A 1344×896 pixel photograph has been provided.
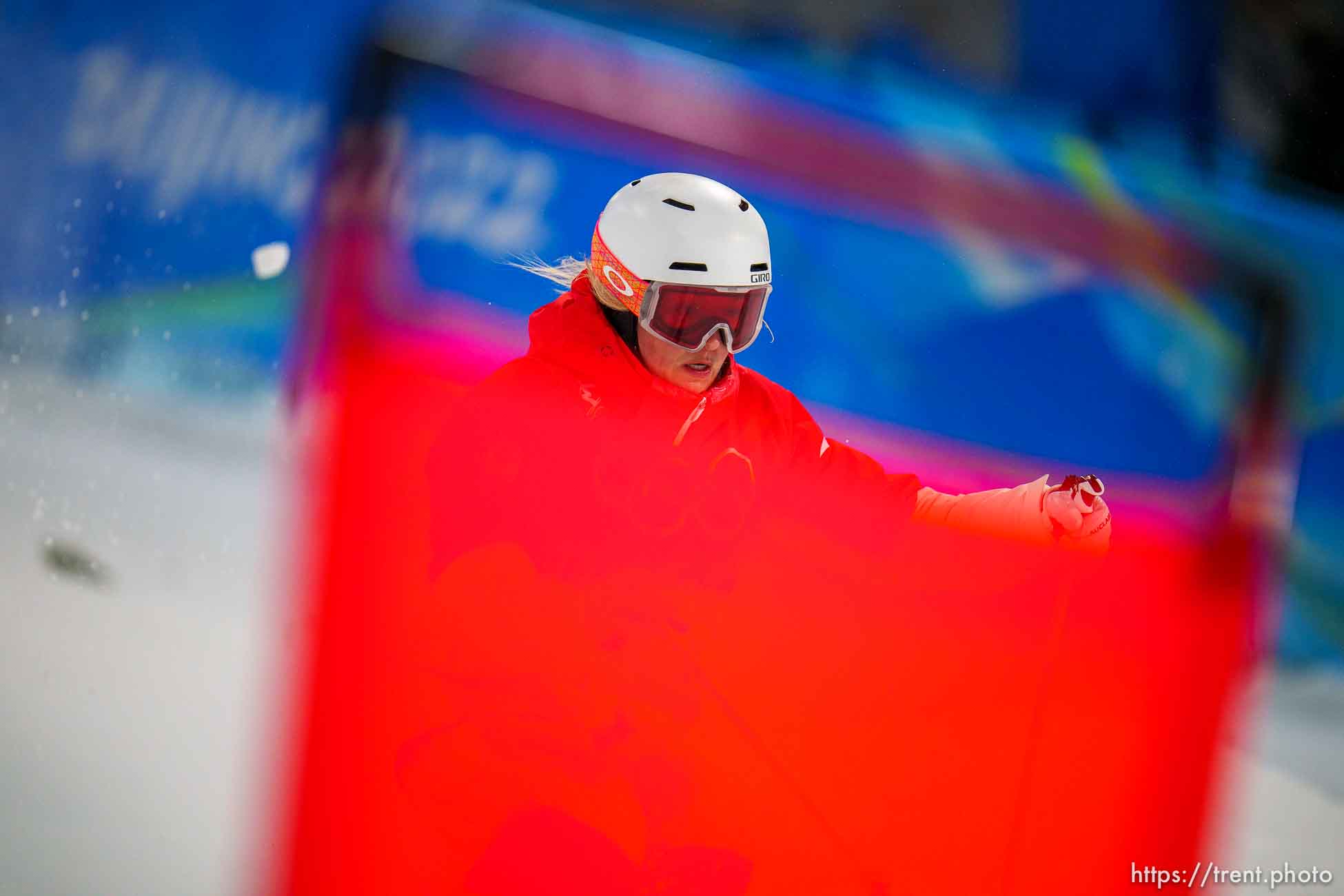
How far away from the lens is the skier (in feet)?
5.21

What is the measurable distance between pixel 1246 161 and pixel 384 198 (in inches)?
55.5

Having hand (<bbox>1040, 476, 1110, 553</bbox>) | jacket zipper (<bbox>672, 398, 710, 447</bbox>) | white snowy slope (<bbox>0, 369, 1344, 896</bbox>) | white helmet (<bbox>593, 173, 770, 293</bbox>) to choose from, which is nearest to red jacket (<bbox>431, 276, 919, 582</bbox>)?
jacket zipper (<bbox>672, 398, 710, 447</bbox>)

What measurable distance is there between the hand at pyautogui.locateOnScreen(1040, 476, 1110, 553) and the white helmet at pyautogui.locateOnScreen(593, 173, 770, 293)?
602 millimetres

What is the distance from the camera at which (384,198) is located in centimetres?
162

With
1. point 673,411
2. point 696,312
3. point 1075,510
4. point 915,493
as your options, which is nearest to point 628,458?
point 673,411

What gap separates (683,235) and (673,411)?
27 centimetres

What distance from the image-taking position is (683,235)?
157 cm

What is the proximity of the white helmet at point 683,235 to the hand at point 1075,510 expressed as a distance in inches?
23.7

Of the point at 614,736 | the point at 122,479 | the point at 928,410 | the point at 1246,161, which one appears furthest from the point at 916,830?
the point at 122,479

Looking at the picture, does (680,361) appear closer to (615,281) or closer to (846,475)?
(615,281)

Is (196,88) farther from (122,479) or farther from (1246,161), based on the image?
(1246,161)

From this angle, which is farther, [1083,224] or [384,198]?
[1083,224]

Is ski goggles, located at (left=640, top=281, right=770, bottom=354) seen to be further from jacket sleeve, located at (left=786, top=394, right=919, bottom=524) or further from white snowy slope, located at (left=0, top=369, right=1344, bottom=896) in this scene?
white snowy slope, located at (left=0, top=369, right=1344, bottom=896)

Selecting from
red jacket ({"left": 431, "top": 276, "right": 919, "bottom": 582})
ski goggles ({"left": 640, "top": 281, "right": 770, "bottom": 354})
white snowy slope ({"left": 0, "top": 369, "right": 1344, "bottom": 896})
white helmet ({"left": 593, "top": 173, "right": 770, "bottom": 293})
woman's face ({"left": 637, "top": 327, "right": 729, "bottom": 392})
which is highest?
white helmet ({"left": 593, "top": 173, "right": 770, "bottom": 293})
